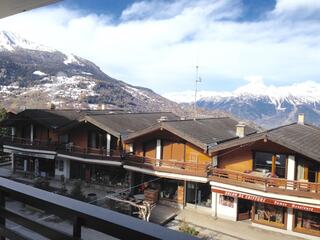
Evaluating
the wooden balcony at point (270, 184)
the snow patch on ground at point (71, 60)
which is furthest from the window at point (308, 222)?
the snow patch on ground at point (71, 60)

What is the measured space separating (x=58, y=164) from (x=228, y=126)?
1190 centimetres

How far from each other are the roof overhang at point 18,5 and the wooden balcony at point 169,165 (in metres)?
15.4

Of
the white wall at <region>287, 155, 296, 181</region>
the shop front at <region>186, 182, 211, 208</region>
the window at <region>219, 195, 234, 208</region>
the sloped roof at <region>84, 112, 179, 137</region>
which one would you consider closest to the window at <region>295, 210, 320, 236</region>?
the white wall at <region>287, 155, 296, 181</region>

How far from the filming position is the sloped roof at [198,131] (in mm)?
18031

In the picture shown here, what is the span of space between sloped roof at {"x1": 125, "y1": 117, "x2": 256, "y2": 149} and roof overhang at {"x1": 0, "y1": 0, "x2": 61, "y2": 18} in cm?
1543

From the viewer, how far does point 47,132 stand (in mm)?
24625

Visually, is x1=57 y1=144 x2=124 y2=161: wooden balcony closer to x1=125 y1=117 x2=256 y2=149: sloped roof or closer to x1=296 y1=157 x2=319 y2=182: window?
x1=125 y1=117 x2=256 y2=149: sloped roof

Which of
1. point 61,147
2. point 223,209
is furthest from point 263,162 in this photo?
point 61,147

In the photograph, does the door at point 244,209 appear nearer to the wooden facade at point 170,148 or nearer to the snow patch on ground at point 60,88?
the wooden facade at point 170,148

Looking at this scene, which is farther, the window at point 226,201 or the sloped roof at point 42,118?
the sloped roof at point 42,118

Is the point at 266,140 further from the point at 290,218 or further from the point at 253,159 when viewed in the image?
the point at 290,218

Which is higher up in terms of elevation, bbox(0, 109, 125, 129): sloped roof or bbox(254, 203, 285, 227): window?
bbox(0, 109, 125, 129): sloped roof

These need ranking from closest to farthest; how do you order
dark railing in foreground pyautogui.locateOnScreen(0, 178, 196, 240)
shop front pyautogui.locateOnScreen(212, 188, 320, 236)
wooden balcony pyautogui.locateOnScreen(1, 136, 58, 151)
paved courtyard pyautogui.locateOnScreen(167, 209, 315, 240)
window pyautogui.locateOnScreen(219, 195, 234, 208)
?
dark railing in foreground pyautogui.locateOnScreen(0, 178, 196, 240), paved courtyard pyautogui.locateOnScreen(167, 209, 315, 240), shop front pyautogui.locateOnScreen(212, 188, 320, 236), window pyautogui.locateOnScreen(219, 195, 234, 208), wooden balcony pyautogui.locateOnScreen(1, 136, 58, 151)

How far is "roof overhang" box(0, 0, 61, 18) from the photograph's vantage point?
2.15 m
